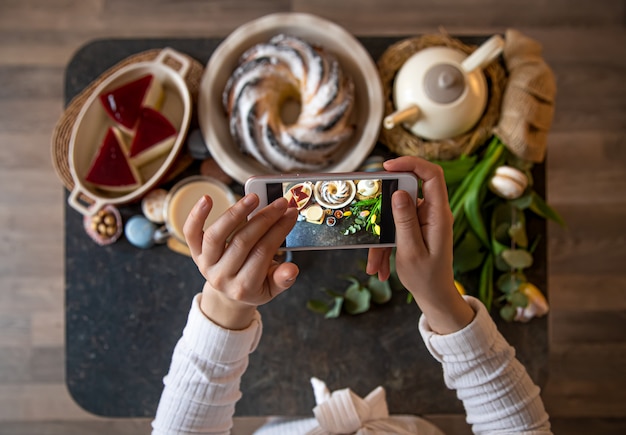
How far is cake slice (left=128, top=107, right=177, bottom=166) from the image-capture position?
1.01 m

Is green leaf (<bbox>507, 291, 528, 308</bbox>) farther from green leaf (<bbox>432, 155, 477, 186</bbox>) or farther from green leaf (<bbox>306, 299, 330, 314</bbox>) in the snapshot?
green leaf (<bbox>306, 299, 330, 314</bbox>)

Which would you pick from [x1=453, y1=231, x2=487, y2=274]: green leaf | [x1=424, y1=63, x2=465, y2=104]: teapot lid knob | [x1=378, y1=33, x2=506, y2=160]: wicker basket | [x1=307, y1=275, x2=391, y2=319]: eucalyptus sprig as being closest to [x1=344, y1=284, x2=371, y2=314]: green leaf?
[x1=307, y1=275, x2=391, y2=319]: eucalyptus sprig

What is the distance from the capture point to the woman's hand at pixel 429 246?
2.04 feet

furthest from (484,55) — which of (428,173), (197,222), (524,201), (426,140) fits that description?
(197,222)

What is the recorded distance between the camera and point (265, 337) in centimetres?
103

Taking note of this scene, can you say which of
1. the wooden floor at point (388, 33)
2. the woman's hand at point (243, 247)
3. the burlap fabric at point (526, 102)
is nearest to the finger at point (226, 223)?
the woman's hand at point (243, 247)

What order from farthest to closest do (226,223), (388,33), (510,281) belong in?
(388,33) → (510,281) → (226,223)

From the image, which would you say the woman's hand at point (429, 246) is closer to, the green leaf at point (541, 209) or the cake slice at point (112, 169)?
the green leaf at point (541, 209)

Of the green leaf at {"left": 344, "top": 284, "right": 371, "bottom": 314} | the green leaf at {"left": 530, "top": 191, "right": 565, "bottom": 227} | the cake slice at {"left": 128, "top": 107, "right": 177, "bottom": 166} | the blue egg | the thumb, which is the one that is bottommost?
the green leaf at {"left": 344, "top": 284, "right": 371, "bottom": 314}

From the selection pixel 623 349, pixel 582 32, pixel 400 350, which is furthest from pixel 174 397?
pixel 582 32

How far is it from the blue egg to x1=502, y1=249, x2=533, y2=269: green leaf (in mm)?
708

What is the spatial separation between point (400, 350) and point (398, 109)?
1.61ft

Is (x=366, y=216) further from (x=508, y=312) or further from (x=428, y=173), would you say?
(x=508, y=312)

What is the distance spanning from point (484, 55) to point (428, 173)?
39cm
